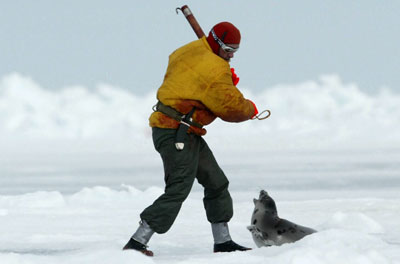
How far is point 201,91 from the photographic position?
17.3 ft

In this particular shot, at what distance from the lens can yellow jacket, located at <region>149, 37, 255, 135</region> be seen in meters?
5.27

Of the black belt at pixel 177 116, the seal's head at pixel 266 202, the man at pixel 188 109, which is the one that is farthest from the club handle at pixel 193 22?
the seal's head at pixel 266 202

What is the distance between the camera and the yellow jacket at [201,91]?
207 inches

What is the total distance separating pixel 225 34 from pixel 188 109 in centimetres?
61

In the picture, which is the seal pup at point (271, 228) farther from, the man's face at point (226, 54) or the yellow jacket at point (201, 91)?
the man's face at point (226, 54)

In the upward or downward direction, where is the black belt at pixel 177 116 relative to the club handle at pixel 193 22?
downward

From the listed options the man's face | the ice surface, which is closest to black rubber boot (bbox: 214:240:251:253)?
the ice surface

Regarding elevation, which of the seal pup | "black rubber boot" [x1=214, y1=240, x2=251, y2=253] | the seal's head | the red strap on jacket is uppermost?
the red strap on jacket

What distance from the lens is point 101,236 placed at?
23.6 ft

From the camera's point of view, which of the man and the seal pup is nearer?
the man

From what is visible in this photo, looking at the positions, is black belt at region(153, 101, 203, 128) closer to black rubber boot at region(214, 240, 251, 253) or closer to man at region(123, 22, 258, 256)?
man at region(123, 22, 258, 256)

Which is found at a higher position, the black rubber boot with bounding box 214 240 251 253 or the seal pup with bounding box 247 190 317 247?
the seal pup with bounding box 247 190 317 247

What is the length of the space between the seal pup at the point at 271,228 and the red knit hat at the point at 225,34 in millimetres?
1356

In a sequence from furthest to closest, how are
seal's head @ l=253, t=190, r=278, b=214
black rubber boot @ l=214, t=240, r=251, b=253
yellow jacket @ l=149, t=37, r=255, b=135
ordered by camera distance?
seal's head @ l=253, t=190, r=278, b=214, black rubber boot @ l=214, t=240, r=251, b=253, yellow jacket @ l=149, t=37, r=255, b=135
